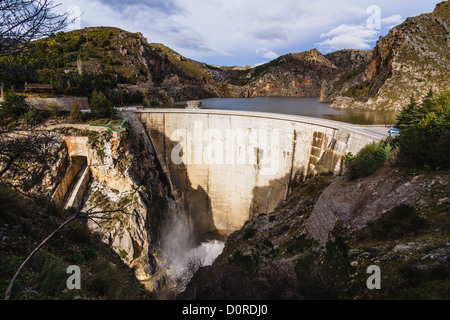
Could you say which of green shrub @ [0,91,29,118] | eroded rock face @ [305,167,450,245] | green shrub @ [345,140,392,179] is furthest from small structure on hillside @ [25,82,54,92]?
green shrub @ [345,140,392,179]

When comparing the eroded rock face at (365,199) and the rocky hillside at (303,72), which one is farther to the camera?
the rocky hillside at (303,72)

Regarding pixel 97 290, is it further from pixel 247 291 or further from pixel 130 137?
pixel 130 137

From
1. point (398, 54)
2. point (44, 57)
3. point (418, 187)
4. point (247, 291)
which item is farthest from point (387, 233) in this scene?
point (398, 54)

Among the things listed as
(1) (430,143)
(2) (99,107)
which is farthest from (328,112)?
(2) (99,107)

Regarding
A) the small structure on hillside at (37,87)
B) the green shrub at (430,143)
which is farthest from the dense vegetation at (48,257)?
the small structure on hillside at (37,87)

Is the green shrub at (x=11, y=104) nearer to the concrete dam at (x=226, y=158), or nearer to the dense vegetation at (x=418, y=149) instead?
the concrete dam at (x=226, y=158)

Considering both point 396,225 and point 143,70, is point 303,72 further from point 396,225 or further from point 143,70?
point 396,225

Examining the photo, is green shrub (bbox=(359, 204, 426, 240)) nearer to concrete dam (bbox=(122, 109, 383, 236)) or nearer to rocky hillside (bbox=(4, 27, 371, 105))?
rocky hillside (bbox=(4, 27, 371, 105))
